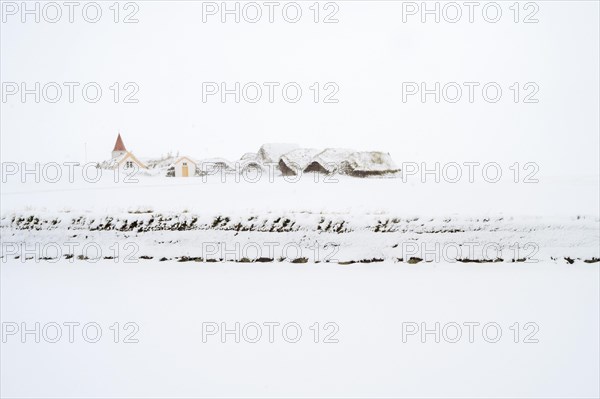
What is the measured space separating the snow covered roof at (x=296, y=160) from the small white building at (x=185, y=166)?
1809 mm

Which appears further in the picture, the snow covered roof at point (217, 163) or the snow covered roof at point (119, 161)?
the snow covered roof at point (217, 163)

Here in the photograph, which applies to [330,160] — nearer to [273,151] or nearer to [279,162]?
[279,162]

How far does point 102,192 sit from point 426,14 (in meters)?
7.29

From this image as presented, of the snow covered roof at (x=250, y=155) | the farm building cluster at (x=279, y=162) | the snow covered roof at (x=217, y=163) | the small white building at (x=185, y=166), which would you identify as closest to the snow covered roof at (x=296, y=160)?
the farm building cluster at (x=279, y=162)

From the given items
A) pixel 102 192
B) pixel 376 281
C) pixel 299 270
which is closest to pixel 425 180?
pixel 376 281

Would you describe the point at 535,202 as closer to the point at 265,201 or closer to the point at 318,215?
the point at 318,215

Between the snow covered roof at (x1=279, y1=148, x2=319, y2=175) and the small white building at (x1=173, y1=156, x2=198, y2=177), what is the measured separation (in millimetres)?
1809

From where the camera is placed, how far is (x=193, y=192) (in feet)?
26.4

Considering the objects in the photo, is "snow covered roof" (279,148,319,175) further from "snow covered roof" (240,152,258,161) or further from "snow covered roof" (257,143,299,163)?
"snow covered roof" (240,152,258,161)


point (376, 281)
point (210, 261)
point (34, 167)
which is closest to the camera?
point (376, 281)

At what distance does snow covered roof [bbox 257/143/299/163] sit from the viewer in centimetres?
820

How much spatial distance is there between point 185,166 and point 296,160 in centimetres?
230

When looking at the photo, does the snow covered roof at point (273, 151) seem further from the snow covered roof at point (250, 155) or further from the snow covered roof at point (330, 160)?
the snow covered roof at point (330, 160)

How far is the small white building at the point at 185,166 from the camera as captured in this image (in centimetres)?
830
